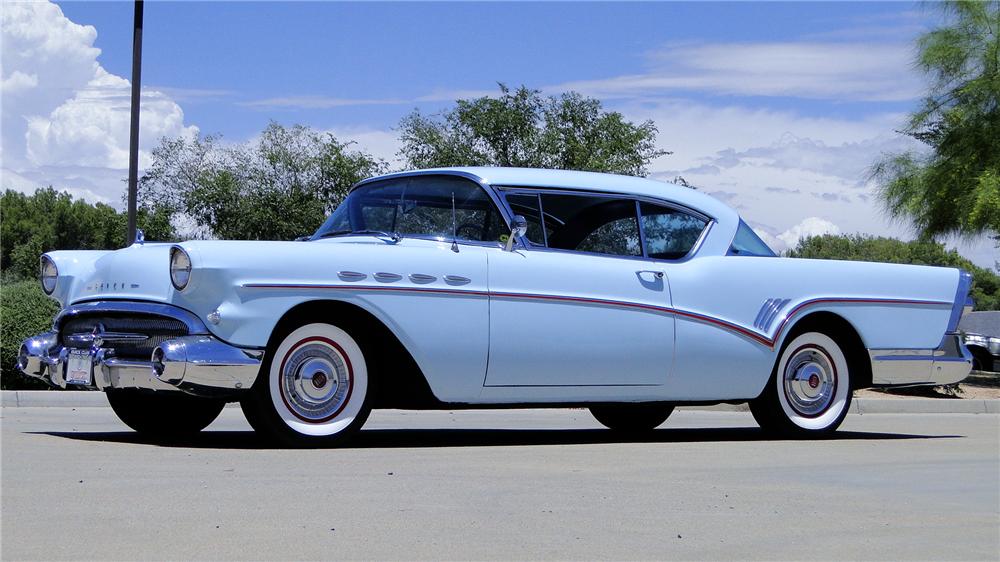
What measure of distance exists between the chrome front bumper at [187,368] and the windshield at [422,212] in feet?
5.07

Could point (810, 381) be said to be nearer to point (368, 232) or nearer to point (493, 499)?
point (368, 232)

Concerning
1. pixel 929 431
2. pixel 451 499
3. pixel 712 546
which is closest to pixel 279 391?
pixel 451 499

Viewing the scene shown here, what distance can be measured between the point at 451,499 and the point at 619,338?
3028 millimetres

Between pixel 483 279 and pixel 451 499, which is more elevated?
pixel 483 279

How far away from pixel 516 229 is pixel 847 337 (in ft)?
9.70

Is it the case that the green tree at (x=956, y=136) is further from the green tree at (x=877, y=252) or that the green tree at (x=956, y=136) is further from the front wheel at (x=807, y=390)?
the green tree at (x=877, y=252)

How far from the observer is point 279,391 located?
7.51m

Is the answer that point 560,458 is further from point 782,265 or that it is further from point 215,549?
point 215,549

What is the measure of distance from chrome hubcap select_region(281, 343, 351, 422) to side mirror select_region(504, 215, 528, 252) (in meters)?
1.35

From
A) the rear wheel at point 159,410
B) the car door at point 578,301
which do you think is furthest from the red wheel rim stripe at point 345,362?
the rear wheel at point 159,410

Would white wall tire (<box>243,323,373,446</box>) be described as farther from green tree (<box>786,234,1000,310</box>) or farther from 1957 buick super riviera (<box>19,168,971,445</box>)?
green tree (<box>786,234,1000,310</box>)

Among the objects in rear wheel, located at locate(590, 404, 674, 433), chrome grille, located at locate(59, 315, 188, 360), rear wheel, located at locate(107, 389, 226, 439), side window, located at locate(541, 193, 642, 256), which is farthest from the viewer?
rear wheel, located at locate(590, 404, 674, 433)

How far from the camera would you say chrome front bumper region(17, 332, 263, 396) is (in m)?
7.17

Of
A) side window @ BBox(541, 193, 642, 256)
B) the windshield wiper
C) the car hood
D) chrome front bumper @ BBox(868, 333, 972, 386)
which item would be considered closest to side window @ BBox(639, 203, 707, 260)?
side window @ BBox(541, 193, 642, 256)
